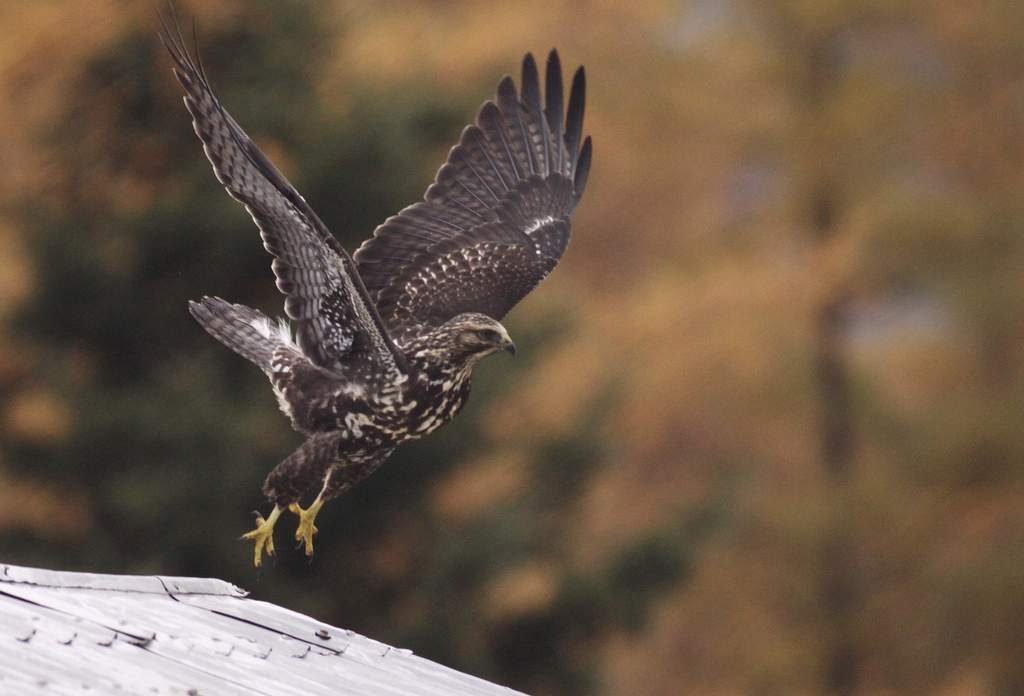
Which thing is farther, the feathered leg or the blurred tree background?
the blurred tree background

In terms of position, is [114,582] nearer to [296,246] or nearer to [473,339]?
[296,246]

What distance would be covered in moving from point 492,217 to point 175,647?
3.92 m

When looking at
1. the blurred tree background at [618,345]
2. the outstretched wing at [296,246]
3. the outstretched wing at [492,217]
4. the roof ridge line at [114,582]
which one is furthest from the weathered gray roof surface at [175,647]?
the blurred tree background at [618,345]

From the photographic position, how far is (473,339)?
6543 mm

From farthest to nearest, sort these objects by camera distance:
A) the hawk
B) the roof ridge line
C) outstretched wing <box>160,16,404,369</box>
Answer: the hawk < outstretched wing <box>160,16,404,369</box> < the roof ridge line

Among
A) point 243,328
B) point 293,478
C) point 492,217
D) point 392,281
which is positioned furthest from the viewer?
point 492,217

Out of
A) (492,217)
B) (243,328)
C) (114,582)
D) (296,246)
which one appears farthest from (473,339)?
(114,582)

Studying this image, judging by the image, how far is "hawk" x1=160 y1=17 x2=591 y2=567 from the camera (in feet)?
20.0

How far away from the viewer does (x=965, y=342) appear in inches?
679

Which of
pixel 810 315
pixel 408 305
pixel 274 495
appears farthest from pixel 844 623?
pixel 274 495

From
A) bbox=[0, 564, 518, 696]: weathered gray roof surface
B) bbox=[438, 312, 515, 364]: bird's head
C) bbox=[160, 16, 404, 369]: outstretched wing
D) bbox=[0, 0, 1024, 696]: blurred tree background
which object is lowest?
bbox=[0, 564, 518, 696]: weathered gray roof surface

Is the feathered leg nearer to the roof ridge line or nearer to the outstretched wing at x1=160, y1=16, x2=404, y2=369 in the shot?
the outstretched wing at x1=160, y1=16, x2=404, y2=369

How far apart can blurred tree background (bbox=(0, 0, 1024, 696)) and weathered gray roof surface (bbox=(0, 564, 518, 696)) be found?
6447 millimetres

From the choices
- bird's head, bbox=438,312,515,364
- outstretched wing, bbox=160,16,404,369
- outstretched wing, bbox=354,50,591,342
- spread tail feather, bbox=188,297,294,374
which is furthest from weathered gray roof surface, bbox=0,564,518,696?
outstretched wing, bbox=354,50,591,342
